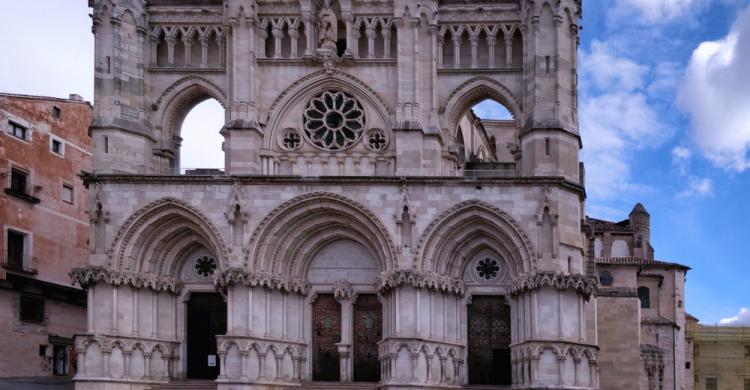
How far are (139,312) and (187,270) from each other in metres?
2.20

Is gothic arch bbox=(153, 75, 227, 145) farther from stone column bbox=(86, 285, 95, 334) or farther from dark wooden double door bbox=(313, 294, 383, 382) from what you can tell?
dark wooden double door bbox=(313, 294, 383, 382)

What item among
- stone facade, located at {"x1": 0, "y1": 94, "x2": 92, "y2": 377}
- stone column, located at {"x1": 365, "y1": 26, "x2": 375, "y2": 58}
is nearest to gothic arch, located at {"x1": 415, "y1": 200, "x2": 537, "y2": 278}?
stone column, located at {"x1": 365, "y1": 26, "x2": 375, "y2": 58}

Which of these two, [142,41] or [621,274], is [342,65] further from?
[621,274]

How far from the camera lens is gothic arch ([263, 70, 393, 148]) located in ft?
102

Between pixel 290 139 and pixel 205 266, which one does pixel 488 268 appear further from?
pixel 205 266

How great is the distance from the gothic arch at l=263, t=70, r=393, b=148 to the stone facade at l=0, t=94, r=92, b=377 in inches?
464

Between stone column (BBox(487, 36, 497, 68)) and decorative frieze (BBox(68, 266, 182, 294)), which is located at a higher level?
stone column (BBox(487, 36, 497, 68))

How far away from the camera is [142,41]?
3170 cm

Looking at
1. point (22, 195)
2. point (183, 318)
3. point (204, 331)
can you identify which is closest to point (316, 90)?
point (183, 318)

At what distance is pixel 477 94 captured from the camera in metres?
31.6

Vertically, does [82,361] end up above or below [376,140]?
below

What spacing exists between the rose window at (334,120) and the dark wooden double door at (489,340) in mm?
6522

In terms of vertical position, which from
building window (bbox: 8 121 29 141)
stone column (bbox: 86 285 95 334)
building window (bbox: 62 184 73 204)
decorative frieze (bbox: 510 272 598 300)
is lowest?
stone column (bbox: 86 285 95 334)

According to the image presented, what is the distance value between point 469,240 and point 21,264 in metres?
17.7
